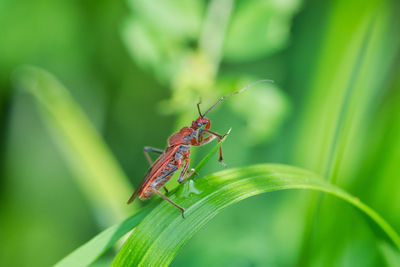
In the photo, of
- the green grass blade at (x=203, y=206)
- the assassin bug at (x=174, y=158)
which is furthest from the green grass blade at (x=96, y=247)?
the assassin bug at (x=174, y=158)

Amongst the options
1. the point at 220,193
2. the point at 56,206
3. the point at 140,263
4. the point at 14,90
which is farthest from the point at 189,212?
the point at 14,90

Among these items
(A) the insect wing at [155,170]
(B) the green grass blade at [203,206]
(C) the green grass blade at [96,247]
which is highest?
(A) the insect wing at [155,170]

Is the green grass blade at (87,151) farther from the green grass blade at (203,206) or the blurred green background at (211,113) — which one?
the green grass blade at (203,206)

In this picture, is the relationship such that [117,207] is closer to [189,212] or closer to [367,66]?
[189,212]

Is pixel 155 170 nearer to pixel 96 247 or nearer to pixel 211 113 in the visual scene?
pixel 96 247

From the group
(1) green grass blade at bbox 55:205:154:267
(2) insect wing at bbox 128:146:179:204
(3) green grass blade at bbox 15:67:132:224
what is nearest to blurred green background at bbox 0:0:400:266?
(3) green grass blade at bbox 15:67:132:224

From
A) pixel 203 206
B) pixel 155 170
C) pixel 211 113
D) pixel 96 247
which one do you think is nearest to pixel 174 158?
pixel 155 170
